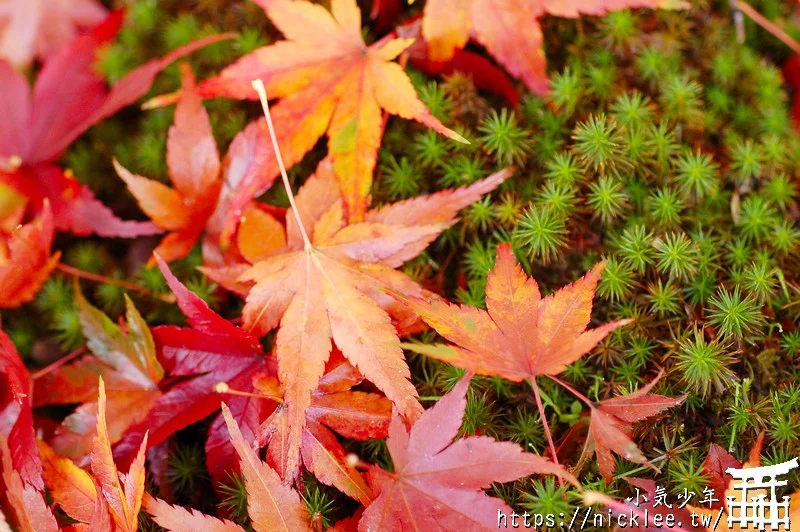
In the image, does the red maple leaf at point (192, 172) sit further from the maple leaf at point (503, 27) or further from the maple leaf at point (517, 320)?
the maple leaf at point (517, 320)

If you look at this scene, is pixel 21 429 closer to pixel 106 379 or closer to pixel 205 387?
pixel 106 379

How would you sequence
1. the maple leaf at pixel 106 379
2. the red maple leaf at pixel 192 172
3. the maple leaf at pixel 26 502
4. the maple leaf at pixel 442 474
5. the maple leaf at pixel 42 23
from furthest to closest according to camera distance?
the maple leaf at pixel 42 23 → the red maple leaf at pixel 192 172 → the maple leaf at pixel 106 379 → the maple leaf at pixel 26 502 → the maple leaf at pixel 442 474

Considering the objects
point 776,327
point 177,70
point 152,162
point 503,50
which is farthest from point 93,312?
point 776,327

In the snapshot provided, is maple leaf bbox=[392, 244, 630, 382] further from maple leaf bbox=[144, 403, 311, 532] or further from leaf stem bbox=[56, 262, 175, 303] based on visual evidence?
leaf stem bbox=[56, 262, 175, 303]

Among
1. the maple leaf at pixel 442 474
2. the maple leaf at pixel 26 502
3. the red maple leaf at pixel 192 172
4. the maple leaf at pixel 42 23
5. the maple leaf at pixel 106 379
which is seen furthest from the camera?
the maple leaf at pixel 42 23

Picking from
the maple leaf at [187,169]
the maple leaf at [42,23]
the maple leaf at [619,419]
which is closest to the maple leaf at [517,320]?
the maple leaf at [619,419]

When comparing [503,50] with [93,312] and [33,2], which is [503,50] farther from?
[33,2]
